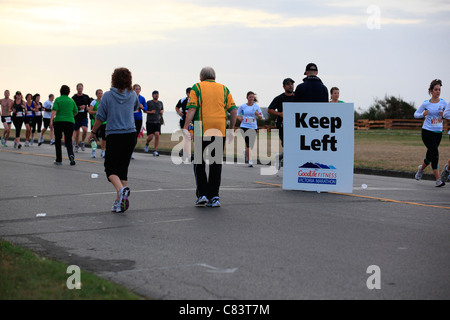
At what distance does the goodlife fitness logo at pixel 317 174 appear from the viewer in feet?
41.8

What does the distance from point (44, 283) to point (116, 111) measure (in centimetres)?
502

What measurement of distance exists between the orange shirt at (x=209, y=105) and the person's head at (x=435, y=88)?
572 centimetres

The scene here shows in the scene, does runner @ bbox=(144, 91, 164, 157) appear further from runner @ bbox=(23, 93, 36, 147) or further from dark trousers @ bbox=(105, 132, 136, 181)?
dark trousers @ bbox=(105, 132, 136, 181)

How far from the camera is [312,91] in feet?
43.2

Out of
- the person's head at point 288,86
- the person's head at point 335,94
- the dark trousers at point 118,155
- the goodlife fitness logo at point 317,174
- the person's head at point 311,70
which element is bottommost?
the goodlife fitness logo at point 317,174

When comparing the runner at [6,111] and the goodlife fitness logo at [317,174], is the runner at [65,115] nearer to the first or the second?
the goodlife fitness logo at [317,174]

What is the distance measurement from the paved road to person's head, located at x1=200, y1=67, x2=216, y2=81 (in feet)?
6.27

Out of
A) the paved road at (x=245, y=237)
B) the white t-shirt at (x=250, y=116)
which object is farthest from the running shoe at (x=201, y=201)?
the white t-shirt at (x=250, y=116)

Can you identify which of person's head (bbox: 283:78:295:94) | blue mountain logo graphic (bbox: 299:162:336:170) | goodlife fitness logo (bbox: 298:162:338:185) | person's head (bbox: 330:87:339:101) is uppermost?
person's head (bbox: 283:78:295:94)

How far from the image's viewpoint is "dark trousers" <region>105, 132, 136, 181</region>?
10445mm

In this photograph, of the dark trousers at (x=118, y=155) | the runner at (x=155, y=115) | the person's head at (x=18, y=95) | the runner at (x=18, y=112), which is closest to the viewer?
the dark trousers at (x=118, y=155)

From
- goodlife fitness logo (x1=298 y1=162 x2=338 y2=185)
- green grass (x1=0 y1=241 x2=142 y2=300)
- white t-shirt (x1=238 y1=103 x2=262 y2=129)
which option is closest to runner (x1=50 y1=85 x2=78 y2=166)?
white t-shirt (x1=238 y1=103 x2=262 y2=129)

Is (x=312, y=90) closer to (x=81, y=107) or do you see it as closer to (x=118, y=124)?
(x=118, y=124)
